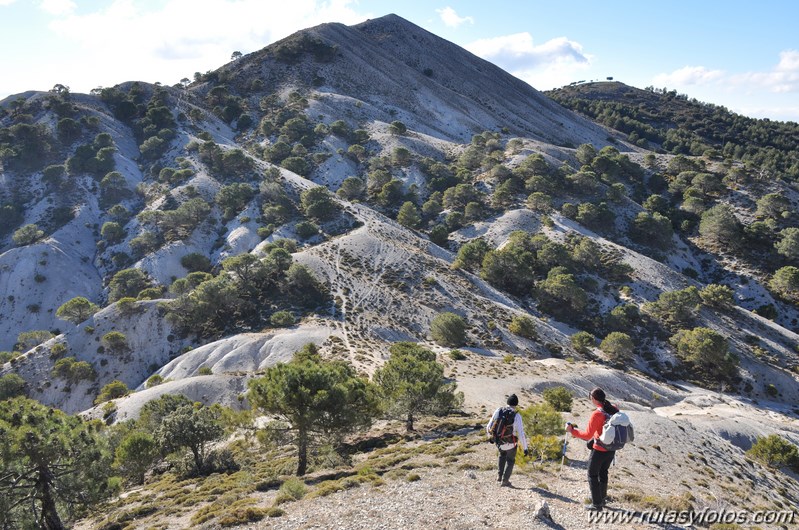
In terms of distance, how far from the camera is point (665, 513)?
13211 mm

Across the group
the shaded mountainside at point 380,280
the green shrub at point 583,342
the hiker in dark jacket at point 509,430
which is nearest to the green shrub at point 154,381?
the shaded mountainside at point 380,280

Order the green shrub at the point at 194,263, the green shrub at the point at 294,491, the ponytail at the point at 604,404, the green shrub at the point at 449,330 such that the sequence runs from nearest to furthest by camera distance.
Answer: the ponytail at the point at 604,404, the green shrub at the point at 294,491, the green shrub at the point at 449,330, the green shrub at the point at 194,263

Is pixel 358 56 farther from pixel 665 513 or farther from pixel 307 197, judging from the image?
pixel 665 513

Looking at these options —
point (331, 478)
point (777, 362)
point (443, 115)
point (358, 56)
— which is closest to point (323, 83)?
point (358, 56)

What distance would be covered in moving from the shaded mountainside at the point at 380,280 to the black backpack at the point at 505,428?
215cm

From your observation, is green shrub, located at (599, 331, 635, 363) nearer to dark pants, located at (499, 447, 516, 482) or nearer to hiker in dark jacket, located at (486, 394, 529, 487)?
dark pants, located at (499, 447, 516, 482)

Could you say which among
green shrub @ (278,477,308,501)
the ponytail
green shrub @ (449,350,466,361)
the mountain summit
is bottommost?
green shrub @ (449,350,466,361)

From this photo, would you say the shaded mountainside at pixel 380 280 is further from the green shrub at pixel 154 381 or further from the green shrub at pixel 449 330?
the green shrub at pixel 449 330

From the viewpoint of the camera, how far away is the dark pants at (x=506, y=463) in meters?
14.8

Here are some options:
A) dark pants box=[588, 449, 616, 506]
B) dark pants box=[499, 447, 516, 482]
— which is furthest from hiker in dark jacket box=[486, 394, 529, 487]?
dark pants box=[588, 449, 616, 506]

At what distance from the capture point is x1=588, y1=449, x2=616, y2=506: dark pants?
1193cm

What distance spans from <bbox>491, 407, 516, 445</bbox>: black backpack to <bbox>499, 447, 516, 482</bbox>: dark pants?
100 centimetres

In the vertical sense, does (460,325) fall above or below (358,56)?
below

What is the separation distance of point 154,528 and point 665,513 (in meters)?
18.6
